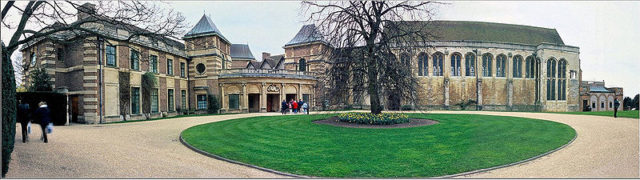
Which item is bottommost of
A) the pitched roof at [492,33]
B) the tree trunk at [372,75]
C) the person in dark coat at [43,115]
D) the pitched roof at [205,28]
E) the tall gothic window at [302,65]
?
the person in dark coat at [43,115]

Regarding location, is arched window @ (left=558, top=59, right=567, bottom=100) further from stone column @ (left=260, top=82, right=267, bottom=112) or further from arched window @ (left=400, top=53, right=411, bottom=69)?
stone column @ (left=260, top=82, right=267, bottom=112)

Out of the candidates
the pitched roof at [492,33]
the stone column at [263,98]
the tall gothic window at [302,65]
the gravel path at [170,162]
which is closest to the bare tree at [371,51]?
the gravel path at [170,162]

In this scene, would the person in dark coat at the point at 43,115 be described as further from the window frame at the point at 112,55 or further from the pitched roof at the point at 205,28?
the pitched roof at the point at 205,28

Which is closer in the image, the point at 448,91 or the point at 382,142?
the point at 382,142

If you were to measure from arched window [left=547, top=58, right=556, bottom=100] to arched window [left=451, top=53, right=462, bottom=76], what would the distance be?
43.4 feet

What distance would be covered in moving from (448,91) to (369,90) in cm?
2313

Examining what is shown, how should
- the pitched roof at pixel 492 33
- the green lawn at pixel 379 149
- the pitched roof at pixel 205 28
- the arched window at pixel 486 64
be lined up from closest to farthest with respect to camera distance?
the green lawn at pixel 379 149
the pitched roof at pixel 205 28
the arched window at pixel 486 64
the pitched roof at pixel 492 33

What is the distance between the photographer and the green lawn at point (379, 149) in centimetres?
568

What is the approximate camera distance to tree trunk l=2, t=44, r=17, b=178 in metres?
5.28

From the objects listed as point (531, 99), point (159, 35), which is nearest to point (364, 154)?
point (159, 35)

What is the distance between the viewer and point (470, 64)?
108 ft

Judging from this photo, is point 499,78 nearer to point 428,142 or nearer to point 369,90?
point 369,90

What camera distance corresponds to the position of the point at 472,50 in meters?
32.5

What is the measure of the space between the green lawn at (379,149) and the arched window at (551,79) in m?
32.9
